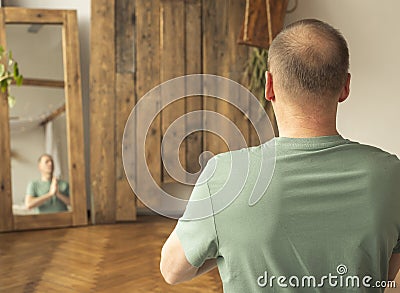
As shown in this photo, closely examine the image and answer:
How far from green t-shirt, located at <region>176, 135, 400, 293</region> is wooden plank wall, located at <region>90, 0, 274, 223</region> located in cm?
411

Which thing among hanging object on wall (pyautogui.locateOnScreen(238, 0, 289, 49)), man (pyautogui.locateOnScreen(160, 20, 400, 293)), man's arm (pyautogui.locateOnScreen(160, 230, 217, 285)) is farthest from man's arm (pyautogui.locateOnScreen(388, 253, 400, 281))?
hanging object on wall (pyautogui.locateOnScreen(238, 0, 289, 49))

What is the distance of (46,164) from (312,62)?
13.7ft

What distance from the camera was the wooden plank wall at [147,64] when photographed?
17.4 feet

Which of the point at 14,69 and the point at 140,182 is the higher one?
the point at 14,69

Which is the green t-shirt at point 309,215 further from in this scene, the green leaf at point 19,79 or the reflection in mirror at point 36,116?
the reflection in mirror at point 36,116

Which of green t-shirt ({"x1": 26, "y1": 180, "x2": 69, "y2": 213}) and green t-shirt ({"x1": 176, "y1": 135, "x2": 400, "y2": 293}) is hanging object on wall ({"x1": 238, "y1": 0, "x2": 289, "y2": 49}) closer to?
green t-shirt ({"x1": 26, "y1": 180, "x2": 69, "y2": 213})

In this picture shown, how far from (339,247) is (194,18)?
4.27 metres

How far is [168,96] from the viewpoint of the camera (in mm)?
5395

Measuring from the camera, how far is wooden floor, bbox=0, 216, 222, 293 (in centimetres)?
370

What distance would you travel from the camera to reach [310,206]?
4.08ft

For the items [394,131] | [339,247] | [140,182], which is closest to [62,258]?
[140,182]

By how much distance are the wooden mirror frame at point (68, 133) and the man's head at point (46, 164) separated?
0.15 metres

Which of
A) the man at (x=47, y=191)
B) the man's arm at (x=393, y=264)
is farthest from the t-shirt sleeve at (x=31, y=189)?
the man's arm at (x=393, y=264)

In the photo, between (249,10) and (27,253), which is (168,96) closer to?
(249,10)
